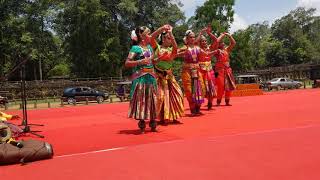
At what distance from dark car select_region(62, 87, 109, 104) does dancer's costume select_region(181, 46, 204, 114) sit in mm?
19440

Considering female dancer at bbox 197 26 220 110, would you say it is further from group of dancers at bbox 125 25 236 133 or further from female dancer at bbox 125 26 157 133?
female dancer at bbox 125 26 157 133

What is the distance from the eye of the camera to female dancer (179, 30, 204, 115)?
469 inches

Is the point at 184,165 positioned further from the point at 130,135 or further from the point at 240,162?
the point at 130,135

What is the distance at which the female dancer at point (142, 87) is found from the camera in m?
9.02

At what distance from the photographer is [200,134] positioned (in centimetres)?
817

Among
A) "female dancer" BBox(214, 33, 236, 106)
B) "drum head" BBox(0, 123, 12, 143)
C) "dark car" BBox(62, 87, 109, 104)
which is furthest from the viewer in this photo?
"dark car" BBox(62, 87, 109, 104)

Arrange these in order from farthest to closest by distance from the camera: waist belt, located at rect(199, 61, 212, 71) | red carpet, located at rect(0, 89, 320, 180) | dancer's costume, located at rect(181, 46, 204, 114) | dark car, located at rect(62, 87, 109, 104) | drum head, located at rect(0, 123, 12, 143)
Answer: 1. dark car, located at rect(62, 87, 109, 104)
2. waist belt, located at rect(199, 61, 212, 71)
3. dancer's costume, located at rect(181, 46, 204, 114)
4. drum head, located at rect(0, 123, 12, 143)
5. red carpet, located at rect(0, 89, 320, 180)

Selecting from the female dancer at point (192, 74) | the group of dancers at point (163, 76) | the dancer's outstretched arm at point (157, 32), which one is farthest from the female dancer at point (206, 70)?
the dancer's outstretched arm at point (157, 32)

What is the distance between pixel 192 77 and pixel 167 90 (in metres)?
1.62

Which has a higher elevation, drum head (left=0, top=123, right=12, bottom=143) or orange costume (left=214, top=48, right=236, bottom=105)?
orange costume (left=214, top=48, right=236, bottom=105)

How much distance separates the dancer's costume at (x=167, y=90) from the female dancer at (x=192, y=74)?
47.7 inches

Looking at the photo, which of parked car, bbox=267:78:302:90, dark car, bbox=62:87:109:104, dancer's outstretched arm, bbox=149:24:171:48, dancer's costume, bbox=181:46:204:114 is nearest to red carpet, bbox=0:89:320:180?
dancer's outstretched arm, bbox=149:24:171:48

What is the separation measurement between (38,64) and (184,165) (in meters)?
49.2

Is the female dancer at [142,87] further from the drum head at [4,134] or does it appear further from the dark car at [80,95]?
the dark car at [80,95]
